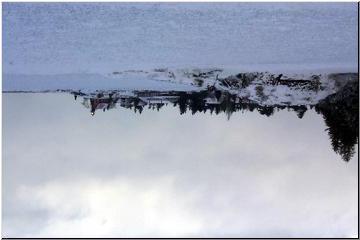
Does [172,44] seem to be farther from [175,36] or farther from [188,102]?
[188,102]

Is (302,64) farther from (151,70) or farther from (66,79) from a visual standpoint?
(66,79)

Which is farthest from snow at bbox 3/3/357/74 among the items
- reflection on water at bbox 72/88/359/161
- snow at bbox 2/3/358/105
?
reflection on water at bbox 72/88/359/161

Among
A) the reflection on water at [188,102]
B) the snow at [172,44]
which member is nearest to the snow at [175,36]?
the snow at [172,44]

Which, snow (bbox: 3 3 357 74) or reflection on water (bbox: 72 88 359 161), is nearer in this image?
snow (bbox: 3 3 357 74)

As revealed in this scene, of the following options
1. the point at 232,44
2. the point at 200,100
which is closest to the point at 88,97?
the point at 200,100

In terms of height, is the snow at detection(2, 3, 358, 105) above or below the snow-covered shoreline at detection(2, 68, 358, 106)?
above

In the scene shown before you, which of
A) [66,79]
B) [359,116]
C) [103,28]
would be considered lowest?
[359,116]

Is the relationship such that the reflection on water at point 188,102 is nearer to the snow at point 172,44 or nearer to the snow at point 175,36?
the snow at point 172,44

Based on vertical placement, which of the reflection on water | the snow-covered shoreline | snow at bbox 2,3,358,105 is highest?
snow at bbox 2,3,358,105

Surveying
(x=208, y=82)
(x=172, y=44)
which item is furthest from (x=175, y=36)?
(x=208, y=82)

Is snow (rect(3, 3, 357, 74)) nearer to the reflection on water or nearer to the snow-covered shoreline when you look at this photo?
the snow-covered shoreline

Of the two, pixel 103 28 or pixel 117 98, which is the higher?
pixel 103 28
